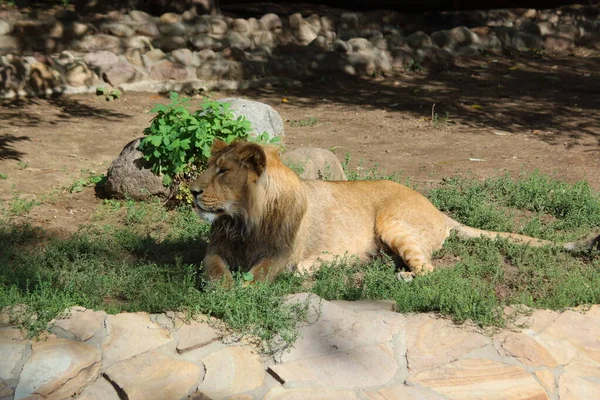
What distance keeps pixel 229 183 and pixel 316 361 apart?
145cm

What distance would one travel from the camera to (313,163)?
8305 mm

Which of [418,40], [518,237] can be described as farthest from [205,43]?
[518,237]

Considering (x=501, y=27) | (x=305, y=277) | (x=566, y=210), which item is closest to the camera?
(x=305, y=277)

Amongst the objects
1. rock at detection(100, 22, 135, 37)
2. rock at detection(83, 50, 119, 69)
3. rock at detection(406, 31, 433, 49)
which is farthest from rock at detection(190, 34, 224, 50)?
rock at detection(406, 31, 433, 49)

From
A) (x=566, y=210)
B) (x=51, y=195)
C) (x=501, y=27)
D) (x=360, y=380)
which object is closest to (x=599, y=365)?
(x=360, y=380)

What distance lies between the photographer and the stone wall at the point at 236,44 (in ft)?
41.9

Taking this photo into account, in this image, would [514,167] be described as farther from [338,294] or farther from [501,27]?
[501,27]

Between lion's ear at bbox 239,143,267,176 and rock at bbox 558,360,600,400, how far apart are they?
2.29 metres

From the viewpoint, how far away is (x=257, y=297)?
5.04 m

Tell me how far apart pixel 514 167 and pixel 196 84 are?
579cm

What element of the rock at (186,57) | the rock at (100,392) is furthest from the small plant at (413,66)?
the rock at (100,392)

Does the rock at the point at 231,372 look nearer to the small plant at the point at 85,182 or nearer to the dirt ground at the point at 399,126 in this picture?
the dirt ground at the point at 399,126

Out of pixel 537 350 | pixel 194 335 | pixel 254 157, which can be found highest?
pixel 254 157

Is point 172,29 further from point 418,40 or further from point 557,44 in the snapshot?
point 557,44
